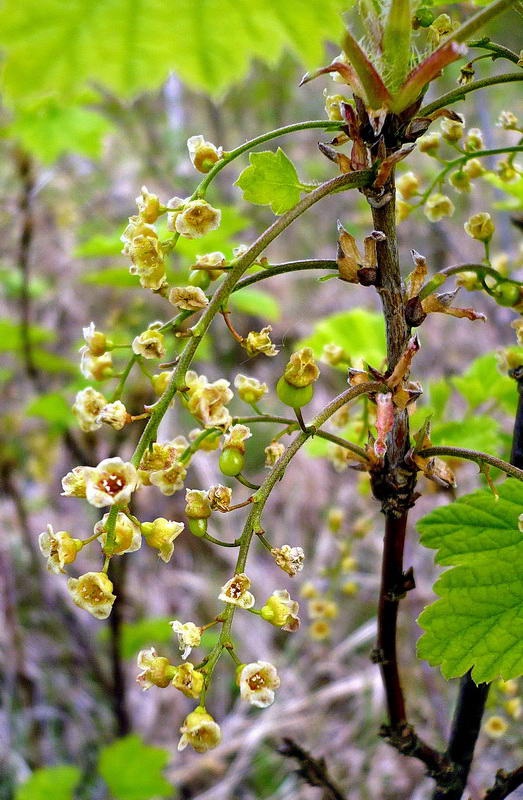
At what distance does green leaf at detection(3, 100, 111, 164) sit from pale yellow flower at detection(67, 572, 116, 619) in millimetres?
1571

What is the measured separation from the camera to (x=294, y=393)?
0.63 metres

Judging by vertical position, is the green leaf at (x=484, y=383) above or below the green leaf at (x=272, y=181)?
below

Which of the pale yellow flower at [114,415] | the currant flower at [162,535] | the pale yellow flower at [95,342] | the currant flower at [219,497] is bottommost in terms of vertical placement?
the currant flower at [162,535]

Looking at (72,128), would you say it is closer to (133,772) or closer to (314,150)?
(133,772)

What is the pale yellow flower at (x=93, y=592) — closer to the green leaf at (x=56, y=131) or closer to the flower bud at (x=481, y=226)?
the flower bud at (x=481, y=226)

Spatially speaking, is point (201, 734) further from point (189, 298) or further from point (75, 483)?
point (189, 298)

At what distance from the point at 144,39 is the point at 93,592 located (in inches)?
16.8

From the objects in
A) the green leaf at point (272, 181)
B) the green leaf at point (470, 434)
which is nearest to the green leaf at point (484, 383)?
the green leaf at point (470, 434)

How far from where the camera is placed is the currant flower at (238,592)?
0.56 meters

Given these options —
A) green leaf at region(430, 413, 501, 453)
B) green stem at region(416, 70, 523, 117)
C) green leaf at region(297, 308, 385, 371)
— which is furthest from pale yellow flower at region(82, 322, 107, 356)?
green leaf at region(297, 308, 385, 371)

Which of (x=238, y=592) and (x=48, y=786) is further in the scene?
(x=48, y=786)

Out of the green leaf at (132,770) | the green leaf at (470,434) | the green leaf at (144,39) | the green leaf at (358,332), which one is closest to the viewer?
the green leaf at (144,39)

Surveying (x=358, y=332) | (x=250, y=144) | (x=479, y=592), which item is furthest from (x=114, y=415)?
(x=358, y=332)

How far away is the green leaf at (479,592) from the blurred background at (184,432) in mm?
177
